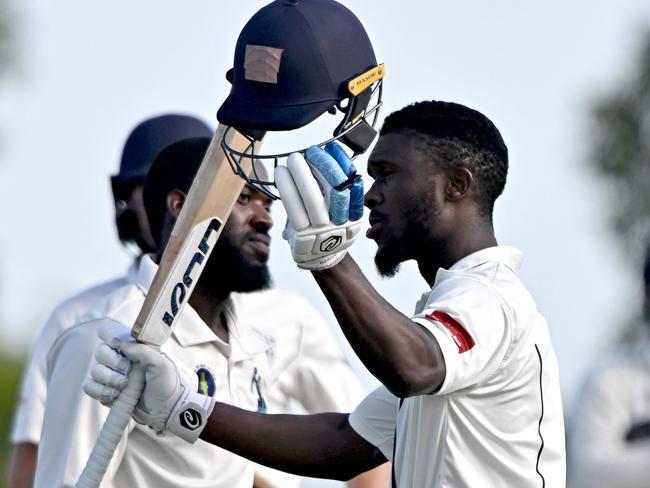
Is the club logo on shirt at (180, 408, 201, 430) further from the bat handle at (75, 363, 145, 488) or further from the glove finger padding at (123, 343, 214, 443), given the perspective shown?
the bat handle at (75, 363, 145, 488)

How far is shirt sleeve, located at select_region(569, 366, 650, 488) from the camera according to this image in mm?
5270

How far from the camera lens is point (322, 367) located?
628 cm

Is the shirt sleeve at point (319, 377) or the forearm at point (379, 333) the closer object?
the forearm at point (379, 333)

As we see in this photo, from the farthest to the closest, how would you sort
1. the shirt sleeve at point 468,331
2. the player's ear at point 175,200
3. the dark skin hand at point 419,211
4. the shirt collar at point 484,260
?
the player's ear at point 175,200 → the dark skin hand at point 419,211 → the shirt collar at point 484,260 → the shirt sleeve at point 468,331

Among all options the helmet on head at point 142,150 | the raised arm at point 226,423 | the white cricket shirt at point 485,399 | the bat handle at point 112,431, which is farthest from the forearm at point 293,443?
the helmet on head at point 142,150

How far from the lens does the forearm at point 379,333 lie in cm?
396

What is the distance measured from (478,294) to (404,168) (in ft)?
1.80

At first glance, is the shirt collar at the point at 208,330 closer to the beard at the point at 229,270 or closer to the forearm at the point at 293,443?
the beard at the point at 229,270

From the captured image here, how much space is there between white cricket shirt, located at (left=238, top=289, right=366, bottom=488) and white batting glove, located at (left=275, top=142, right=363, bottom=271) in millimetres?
2140

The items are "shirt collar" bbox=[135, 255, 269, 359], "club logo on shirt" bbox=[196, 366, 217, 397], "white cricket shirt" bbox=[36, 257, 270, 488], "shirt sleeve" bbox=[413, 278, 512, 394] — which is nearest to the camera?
"shirt sleeve" bbox=[413, 278, 512, 394]

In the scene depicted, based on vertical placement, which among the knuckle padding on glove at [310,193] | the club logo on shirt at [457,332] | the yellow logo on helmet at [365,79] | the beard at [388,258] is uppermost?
the yellow logo on helmet at [365,79]

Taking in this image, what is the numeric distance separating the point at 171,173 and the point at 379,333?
2250mm

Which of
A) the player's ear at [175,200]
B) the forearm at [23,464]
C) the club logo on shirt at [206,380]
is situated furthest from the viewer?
the forearm at [23,464]

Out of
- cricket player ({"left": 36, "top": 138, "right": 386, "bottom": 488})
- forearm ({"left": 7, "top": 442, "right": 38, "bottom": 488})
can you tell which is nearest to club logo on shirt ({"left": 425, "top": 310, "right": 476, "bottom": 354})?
cricket player ({"left": 36, "top": 138, "right": 386, "bottom": 488})
